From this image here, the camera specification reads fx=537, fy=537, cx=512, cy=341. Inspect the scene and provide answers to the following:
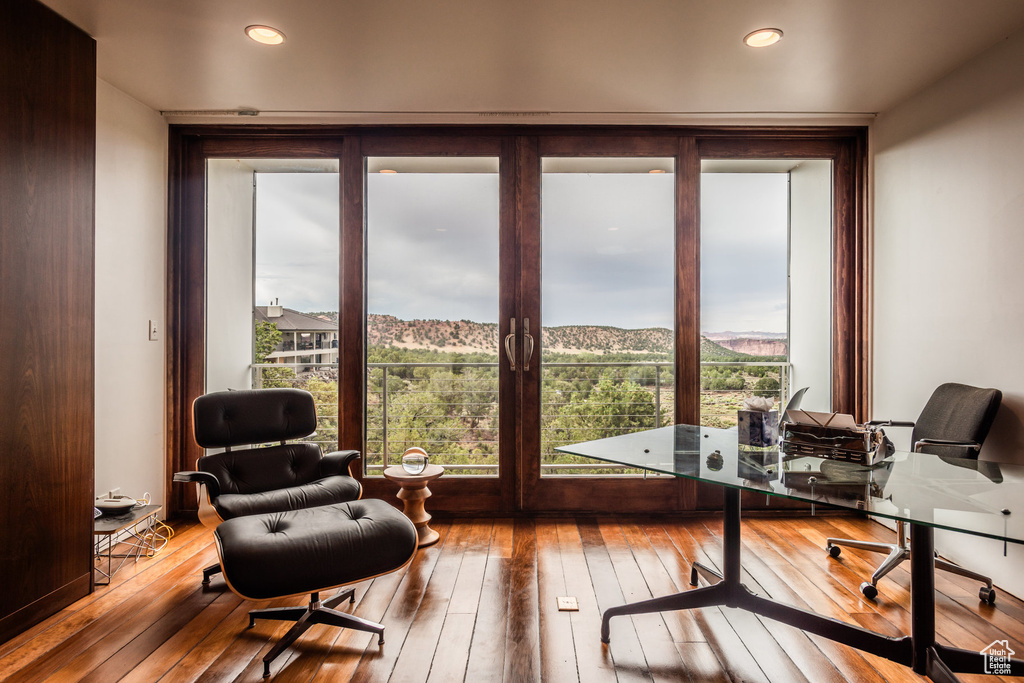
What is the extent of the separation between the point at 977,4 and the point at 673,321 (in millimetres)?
1958

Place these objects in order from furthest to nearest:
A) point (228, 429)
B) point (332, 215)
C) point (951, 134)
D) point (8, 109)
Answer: point (332, 215) → point (951, 134) → point (228, 429) → point (8, 109)

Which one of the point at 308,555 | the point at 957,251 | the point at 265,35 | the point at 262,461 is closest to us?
the point at 308,555

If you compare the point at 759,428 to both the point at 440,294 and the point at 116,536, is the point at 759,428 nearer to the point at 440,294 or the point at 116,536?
the point at 440,294

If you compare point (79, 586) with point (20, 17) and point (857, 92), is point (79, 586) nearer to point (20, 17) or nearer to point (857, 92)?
point (20, 17)

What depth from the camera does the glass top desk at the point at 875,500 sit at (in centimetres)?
138

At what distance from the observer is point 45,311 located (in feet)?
7.09

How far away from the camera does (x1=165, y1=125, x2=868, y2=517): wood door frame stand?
3.37 meters

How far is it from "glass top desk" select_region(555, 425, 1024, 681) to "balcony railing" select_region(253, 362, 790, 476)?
52.2 inches

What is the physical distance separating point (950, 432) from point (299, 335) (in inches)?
139

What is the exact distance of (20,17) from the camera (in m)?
2.04

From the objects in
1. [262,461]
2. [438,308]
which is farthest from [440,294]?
[262,461]

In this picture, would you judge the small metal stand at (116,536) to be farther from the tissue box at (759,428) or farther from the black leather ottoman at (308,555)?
the tissue box at (759,428)

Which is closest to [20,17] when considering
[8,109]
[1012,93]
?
[8,109]

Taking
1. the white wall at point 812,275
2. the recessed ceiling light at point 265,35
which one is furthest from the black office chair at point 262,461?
the white wall at point 812,275
